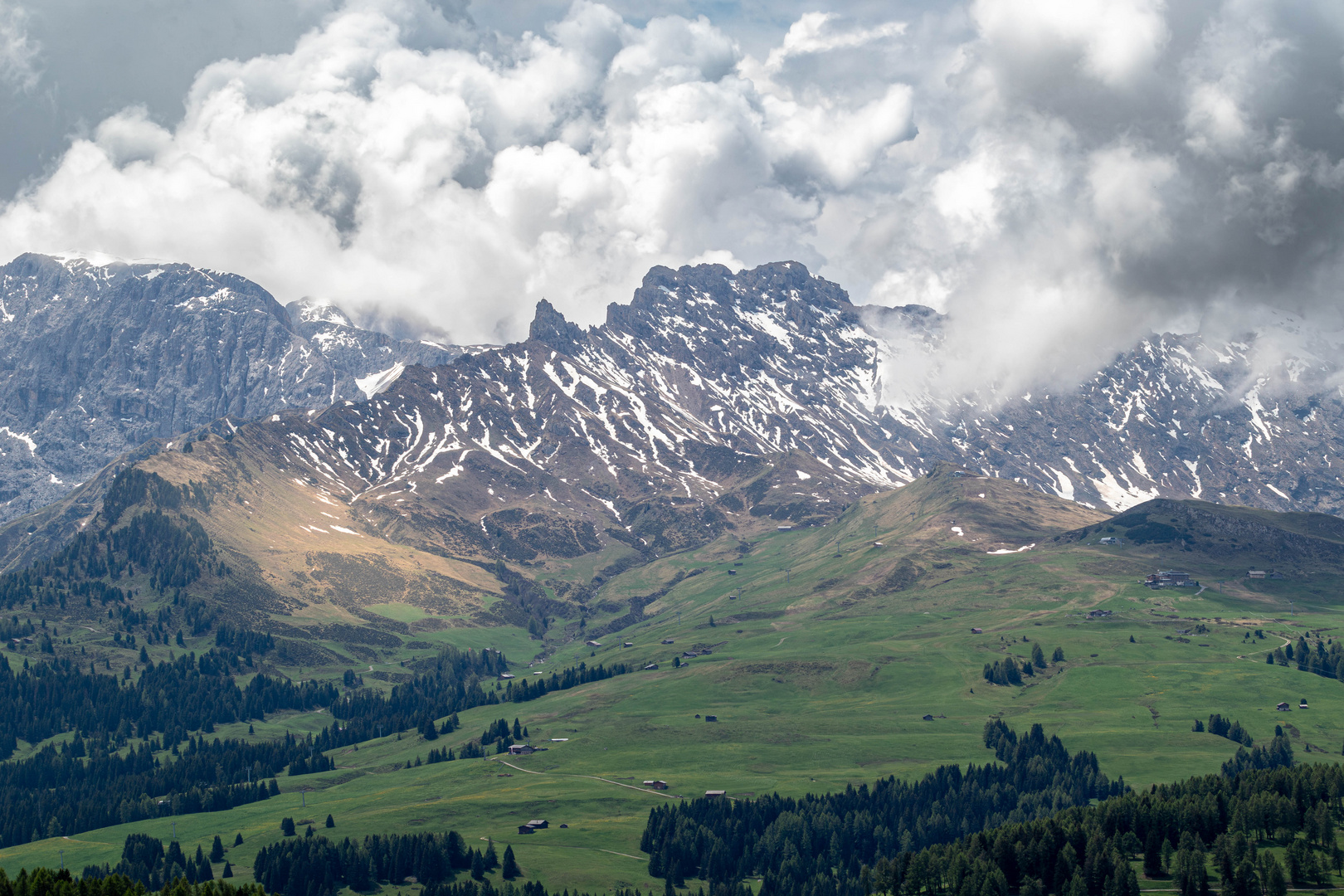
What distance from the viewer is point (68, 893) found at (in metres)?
173

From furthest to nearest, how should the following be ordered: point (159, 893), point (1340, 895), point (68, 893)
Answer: point (1340, 895)
point (159, 893)
point (68, 893)

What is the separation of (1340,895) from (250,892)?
16843 cm

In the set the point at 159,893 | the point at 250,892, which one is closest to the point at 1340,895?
A: the point at 250,892

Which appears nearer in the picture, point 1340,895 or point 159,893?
point 159,893

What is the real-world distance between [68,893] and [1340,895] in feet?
630

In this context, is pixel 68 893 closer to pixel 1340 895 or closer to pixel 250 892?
pixel 250 892

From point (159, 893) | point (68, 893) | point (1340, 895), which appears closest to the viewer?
point (68, 893)

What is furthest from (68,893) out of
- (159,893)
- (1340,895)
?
(1340,895)

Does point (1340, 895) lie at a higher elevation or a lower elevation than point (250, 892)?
lower

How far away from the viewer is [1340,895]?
199500mm

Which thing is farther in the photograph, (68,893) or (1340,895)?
(1340,895)

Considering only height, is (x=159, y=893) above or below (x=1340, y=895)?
above

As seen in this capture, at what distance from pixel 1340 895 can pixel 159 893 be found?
18318 cm

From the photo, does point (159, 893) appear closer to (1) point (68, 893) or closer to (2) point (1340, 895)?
(1) point (68, 893)
